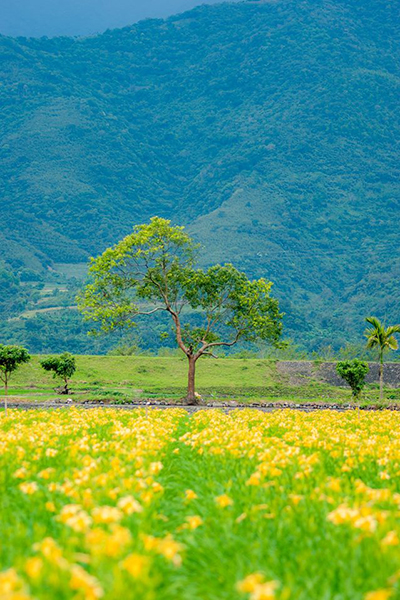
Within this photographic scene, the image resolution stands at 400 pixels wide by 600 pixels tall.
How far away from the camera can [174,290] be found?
1912 inches

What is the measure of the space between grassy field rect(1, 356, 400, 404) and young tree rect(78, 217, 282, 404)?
18.3ft

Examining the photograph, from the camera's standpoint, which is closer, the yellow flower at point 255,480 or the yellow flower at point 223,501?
the yellow flower at point 223,501

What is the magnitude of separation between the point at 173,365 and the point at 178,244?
88.5ft

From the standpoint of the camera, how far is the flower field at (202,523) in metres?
5.66

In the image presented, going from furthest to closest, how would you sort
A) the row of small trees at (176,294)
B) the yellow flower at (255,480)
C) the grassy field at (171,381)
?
the grassy field at (171,381) → the row of small trees at (176,294) → the yellow flower at (255,480)

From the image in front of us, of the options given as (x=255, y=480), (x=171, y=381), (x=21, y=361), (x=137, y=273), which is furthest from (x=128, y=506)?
(x=171, y=381)

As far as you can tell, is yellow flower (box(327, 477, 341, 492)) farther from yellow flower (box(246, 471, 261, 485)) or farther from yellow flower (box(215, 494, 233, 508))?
yellow flower (box(215, 494, 233, 508))

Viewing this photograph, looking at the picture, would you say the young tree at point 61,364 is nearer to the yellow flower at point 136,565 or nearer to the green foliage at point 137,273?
the green foliage at point 137,273

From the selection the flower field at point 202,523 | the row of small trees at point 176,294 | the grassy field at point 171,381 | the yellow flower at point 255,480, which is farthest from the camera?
the grassy field at point 171,381

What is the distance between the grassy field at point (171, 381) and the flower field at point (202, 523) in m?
35.5

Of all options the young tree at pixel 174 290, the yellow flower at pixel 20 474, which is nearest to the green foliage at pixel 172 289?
the young tree at pixel 174 290

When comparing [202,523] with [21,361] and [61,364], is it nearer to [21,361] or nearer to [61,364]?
[21,361]

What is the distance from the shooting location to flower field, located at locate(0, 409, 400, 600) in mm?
5660

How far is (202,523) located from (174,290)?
40.9 metres
